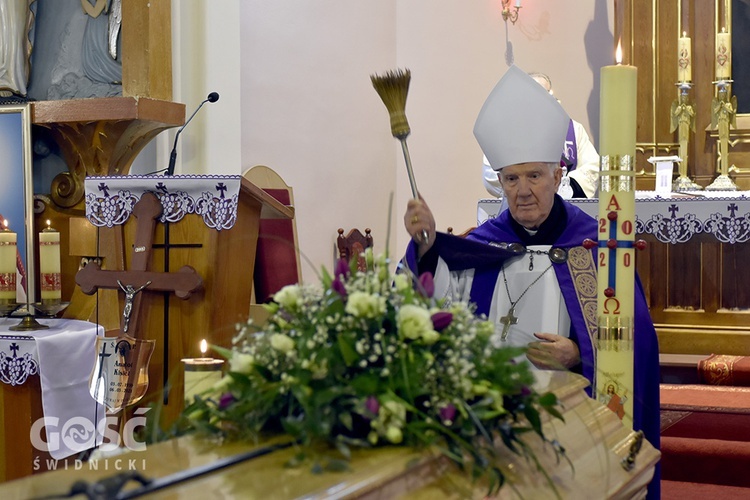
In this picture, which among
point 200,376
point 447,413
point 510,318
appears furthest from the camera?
point 510,318

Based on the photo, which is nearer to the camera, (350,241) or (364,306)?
(364,306)

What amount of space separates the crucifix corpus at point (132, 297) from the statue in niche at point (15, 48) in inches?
68.9

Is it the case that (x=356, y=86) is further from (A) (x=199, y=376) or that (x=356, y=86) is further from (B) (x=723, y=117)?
(A) (x=199, y=376)

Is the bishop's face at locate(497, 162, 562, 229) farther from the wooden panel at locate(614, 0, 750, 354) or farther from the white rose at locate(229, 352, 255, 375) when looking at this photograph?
the wooden panel at locate(614, 0, 750, 354)

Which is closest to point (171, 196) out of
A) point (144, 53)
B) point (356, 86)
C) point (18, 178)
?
point (18, 178)

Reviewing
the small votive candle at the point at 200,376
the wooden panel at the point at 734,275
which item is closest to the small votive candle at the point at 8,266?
the small votive candle at the point at 200,376

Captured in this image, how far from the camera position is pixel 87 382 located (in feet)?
13.0

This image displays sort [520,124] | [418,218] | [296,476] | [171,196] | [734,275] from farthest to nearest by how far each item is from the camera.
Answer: [734,275] < [171,196] < [520,124] < [418,218] < [296,476]

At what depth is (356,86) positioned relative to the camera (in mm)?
8602

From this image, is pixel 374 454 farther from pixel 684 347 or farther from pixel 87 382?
pixel 684 347

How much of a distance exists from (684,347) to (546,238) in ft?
11.0

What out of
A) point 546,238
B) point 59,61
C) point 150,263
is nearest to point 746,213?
point 546,238

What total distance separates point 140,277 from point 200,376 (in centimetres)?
244

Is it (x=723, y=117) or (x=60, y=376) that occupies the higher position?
(x=723, y=117)
